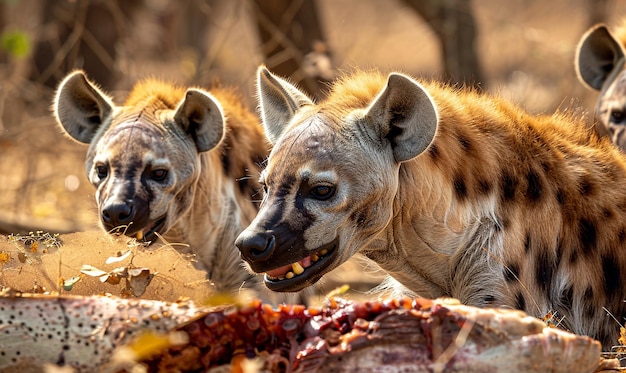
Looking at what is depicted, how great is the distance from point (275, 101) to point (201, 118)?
0.94 metres

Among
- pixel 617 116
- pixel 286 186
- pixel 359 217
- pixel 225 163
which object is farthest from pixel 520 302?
pixel 617 116

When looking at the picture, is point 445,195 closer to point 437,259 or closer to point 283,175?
point 437,259

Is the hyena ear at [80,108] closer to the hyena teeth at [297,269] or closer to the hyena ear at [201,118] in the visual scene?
the hyena ear at [201,118]

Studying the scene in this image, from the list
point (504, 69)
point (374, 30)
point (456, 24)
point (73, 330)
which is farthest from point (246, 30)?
point (73, 330)

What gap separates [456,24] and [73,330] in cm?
565

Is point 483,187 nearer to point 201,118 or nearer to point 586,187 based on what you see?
point 586,187

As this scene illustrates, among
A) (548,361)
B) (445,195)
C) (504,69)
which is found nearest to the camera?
(548,361)

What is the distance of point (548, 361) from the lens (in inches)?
96.5

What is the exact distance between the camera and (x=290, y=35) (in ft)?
23.7

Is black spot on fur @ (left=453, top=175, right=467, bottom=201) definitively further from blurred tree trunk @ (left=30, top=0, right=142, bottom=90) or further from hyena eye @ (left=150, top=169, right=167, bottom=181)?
blurred tree trunk @ (left=30, top=0, right=142, bottom=90)

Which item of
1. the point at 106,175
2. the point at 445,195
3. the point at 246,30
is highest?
the point at 445,195

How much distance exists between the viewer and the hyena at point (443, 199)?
3.30m

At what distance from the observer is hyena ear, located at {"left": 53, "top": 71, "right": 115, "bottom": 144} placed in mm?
4707

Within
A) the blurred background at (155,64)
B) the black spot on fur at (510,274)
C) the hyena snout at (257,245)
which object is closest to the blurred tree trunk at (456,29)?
the blurred background at (155,64)
